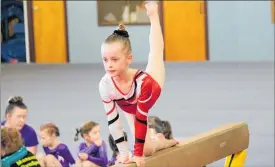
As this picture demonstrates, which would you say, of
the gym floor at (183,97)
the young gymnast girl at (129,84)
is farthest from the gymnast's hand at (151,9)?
the gym floor at (183,97)

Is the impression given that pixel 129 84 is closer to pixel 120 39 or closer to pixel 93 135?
pixel 120 39

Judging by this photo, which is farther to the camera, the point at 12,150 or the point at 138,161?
the point at 12,150

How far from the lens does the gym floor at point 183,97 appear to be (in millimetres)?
6984

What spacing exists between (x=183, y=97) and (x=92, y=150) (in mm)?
4168

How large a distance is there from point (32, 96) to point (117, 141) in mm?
6682

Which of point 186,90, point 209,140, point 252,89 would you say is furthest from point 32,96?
point 209,140

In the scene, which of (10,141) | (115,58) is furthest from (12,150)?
(115,58)

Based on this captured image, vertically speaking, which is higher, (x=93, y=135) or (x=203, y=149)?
(x=203, y=149)

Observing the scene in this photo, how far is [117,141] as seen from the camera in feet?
8.87

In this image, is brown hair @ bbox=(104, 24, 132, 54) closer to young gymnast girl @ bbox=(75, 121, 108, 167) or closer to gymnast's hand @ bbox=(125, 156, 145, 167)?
gymnast's hand @ bbox=(125, 156, 145, 167)

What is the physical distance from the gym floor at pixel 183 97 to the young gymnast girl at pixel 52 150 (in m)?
1.24

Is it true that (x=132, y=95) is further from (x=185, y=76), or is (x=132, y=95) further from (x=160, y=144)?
(x=185, y=76)

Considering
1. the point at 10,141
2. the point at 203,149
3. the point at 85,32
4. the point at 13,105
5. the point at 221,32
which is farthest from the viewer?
the point at 85,32

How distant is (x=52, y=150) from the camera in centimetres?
488
